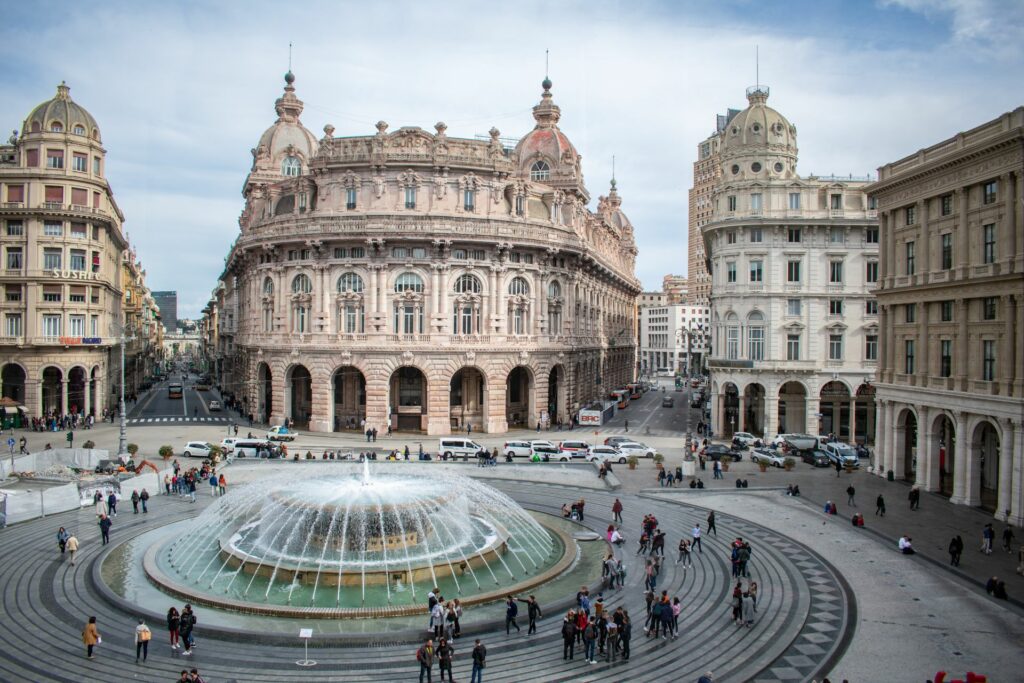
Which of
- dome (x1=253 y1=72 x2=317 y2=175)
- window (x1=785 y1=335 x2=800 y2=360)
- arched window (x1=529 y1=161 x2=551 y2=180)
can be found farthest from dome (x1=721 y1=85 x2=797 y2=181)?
dome (x1=253 y1=72 x2=317 y2=175)

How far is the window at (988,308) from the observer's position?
36688 mm

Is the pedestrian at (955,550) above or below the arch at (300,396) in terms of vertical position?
below

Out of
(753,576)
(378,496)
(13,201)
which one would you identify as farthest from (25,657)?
(13,201)

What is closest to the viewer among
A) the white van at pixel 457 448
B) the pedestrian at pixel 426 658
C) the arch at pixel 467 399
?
the pedestrian at pixel 426 658

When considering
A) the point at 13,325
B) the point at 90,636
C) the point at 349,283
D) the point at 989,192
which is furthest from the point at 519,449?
the point at 13,325

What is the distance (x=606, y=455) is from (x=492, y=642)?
32.0 metres

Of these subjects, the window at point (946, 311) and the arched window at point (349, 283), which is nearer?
the window at point (946, 311)

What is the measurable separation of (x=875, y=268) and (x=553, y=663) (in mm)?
49311

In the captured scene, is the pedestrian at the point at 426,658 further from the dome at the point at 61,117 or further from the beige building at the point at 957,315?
the dome at the point at 61,117

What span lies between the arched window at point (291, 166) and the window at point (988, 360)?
7222 cm

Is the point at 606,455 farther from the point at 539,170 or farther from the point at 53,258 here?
the point at 53,258

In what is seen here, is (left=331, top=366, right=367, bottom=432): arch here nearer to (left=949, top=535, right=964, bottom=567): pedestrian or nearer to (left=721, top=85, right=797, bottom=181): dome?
(left=721, top=85, right=797, bottom=181): dome

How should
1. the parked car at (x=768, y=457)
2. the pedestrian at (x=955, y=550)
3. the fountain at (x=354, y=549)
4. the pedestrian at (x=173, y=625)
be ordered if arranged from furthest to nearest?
the parked car at (x=768, y=457)
the pedestrian at (x=955, y=550)
the fountain at (x=354, y=549)
the pedestrian at (x=173, y=625)

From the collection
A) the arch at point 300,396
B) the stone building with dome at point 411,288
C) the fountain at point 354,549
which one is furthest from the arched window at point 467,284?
the fountain at point 354,549
